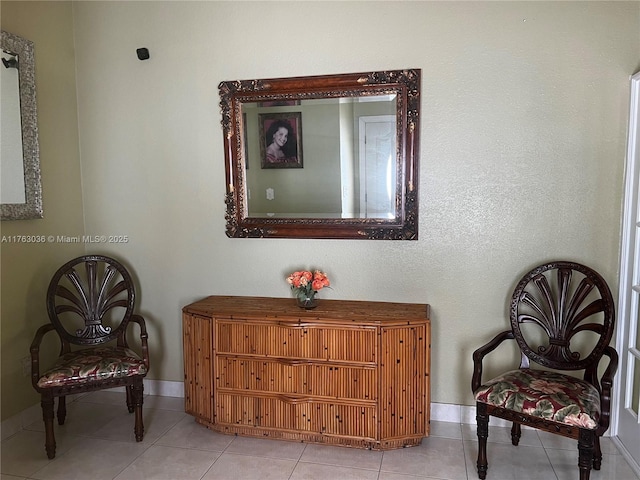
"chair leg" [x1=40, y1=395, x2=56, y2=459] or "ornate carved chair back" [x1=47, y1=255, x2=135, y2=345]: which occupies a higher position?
"ornate carved chair back" [x1=47, y1=255, x2=135, y2=345]

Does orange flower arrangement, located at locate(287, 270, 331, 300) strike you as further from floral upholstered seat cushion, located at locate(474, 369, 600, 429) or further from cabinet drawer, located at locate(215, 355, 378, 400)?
floral upholstered seat cushion, located at locate(474, 369, 600, 429)

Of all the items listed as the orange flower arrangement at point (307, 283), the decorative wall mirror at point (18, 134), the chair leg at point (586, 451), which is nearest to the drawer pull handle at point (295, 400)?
the orange flower arrangement at point (307, 283)

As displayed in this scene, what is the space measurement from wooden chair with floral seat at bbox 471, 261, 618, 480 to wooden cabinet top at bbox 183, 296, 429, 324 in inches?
17.5

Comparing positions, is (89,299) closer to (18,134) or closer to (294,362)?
(18,134)

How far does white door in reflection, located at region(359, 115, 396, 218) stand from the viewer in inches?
109

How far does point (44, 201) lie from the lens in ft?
9.81

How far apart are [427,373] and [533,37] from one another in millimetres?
1904

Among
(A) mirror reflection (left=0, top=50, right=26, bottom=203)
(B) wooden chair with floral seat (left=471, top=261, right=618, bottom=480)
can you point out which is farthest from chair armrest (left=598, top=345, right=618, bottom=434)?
(A) mirror reflection (left=0, top=50, right=26, bottom=203)

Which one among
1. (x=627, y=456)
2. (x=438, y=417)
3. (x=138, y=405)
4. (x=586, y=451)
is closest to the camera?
(x=586, y=451)

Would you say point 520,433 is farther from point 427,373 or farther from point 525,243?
point 525,243

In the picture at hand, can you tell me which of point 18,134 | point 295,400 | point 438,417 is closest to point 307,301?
point 295,400

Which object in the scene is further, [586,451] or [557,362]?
[557,362]

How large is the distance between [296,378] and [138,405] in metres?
0.91

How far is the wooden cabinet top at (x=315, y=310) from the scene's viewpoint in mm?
2566
